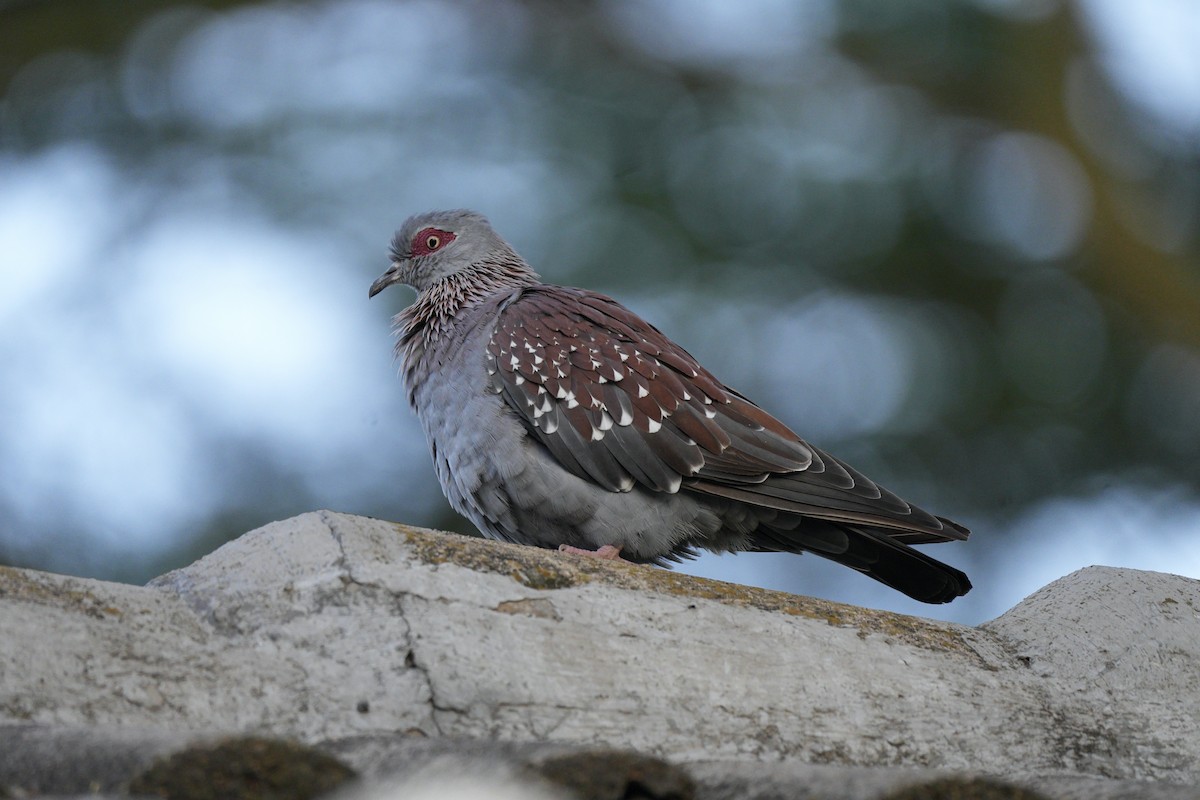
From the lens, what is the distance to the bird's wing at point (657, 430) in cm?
411

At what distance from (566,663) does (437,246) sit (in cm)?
334

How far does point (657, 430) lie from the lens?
4.21 meters

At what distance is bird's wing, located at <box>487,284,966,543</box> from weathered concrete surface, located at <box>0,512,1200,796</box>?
1.07m

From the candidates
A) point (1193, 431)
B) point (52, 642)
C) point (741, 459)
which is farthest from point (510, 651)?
point (1193, 431)

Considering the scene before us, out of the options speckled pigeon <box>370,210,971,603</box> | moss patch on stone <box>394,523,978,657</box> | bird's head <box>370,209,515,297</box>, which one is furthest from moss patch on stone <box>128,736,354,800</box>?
bird's head <box>370,209,515,297</box>

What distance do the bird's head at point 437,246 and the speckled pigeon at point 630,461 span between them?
906 millimetres

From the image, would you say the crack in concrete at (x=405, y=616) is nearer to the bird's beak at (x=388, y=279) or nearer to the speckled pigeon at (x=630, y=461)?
the speckled pigeon at (x=630, y=461)

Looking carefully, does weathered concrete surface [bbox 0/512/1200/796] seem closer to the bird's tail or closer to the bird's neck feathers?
the bird's tail

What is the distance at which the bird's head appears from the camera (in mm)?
5410

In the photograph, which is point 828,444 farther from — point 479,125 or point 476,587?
point 476,587

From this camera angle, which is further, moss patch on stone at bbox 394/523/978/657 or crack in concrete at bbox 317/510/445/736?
moss patch on stone at bbox 394/523/978/657

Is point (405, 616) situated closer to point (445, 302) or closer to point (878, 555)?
point (878, 555)

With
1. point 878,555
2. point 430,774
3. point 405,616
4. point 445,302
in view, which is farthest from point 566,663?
point 445,302

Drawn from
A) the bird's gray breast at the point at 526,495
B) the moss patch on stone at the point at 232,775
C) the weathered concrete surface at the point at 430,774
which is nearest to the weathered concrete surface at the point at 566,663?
the weathered concrete surface at the point at 430,774
